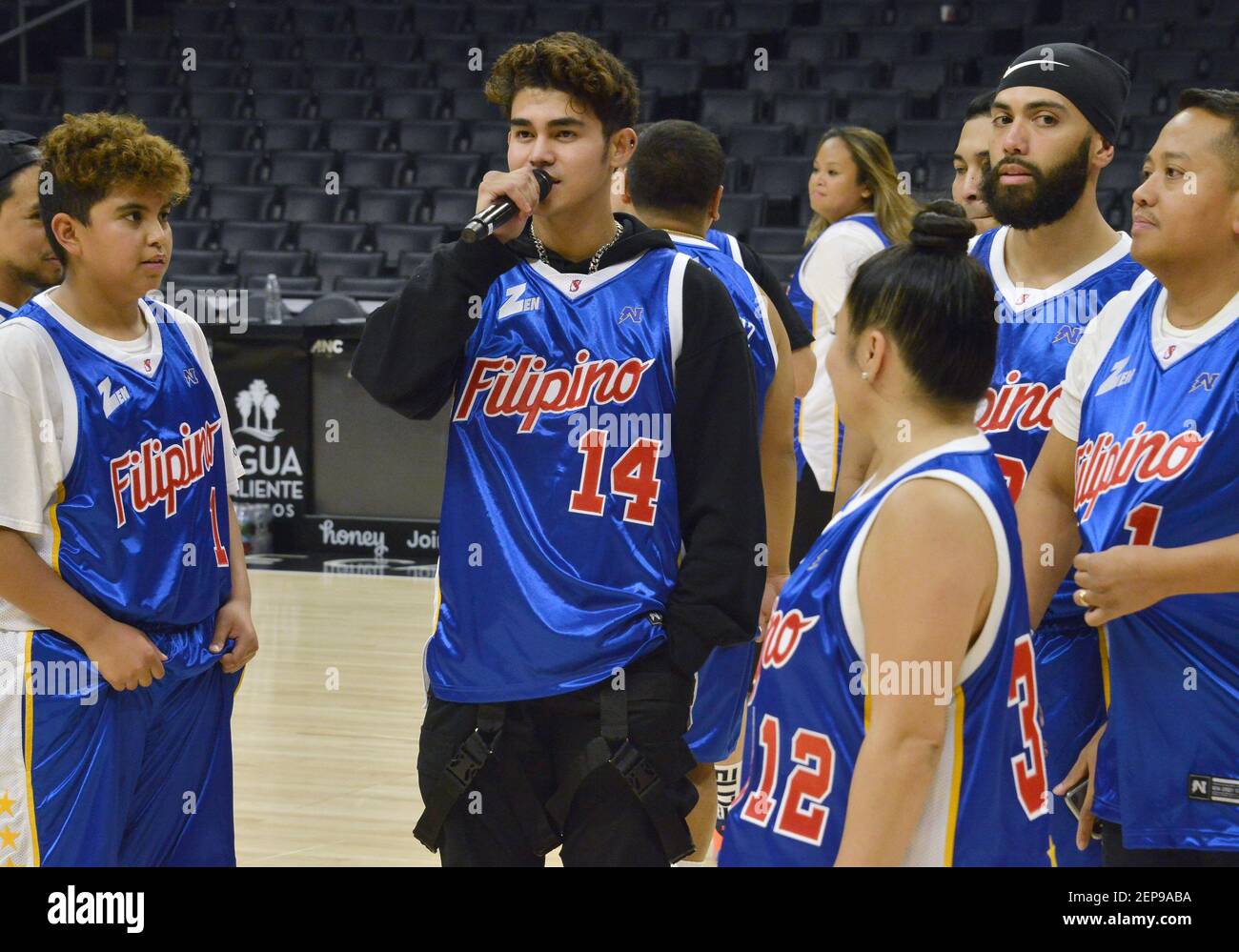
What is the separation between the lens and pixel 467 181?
11.8 m

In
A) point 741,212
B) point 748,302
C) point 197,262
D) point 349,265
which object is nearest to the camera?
point 748,302

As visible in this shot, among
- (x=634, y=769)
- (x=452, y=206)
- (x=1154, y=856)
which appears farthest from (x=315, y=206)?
(x=1154, y=856)

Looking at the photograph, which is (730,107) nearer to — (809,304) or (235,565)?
(809,304)

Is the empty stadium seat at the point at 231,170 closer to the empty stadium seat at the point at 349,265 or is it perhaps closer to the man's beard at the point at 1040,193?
the empty stadium seat at the point at 349,265

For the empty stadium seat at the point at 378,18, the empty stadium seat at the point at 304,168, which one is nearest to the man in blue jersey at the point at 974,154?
the empty stadium seat at the point at 304,168

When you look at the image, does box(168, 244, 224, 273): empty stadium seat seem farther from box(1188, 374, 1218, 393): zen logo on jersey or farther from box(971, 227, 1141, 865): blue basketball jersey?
box(1188, 374, 1218, 393): zen logo on jersey

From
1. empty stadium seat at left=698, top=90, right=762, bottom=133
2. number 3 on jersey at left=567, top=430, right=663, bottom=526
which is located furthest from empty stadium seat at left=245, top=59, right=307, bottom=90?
number 3 on jersey at left=567, top=430, right=663, bottom=526

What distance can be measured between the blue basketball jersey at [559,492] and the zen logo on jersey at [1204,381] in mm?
802

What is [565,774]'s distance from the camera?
2340 mm

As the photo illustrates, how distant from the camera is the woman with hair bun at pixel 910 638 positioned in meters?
1.73

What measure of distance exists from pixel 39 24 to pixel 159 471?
13775 mm

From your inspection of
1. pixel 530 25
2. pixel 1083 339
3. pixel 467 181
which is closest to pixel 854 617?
pixel 1083 339

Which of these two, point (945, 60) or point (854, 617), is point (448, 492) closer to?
point (854, 617)

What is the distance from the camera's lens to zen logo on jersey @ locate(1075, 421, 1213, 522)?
2285mm
